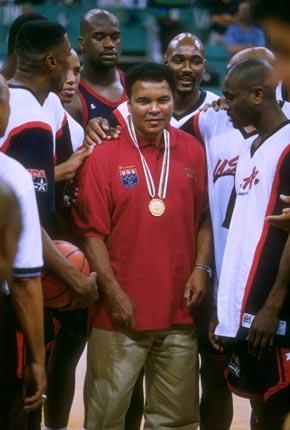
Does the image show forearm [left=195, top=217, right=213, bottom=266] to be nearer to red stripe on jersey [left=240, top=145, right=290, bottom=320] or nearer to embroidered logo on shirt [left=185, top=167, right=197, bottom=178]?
embroidered logo on shirt [left=185, top=167, right=197, bottom=178]

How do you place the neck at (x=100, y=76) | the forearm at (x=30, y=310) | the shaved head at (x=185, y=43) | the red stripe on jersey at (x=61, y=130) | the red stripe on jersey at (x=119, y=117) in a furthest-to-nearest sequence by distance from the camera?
the neck at (x=100, y=76)
the shaved head at (x=185, y=43)
the red stripe on jersey at (x=119, y=117)
the red stripe on jersey at (x=61, y=130)
the forearm at (x=30, y=310)

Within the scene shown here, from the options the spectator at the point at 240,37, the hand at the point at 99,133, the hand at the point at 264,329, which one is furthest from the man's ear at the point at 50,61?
the spectator at the point at 240,37

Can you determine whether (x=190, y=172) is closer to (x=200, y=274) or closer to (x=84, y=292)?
(x=200, y=274)

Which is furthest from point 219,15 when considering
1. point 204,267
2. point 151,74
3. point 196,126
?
point 204,267

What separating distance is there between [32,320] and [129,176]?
101 centimetres

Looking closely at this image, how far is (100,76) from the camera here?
17.8 ft

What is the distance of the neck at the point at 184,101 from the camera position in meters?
4.97

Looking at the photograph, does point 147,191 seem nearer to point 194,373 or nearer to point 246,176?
point 246,176

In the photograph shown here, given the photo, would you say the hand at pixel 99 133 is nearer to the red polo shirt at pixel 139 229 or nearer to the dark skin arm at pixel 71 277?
the red polo shirt at pixel 139 229

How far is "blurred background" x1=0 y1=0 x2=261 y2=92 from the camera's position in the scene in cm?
1251

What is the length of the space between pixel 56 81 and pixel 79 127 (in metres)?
0.52

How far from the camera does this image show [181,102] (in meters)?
4.98

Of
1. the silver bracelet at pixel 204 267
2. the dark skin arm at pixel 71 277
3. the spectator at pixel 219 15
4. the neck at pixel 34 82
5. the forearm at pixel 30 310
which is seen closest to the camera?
the forearm at pixel 30 310

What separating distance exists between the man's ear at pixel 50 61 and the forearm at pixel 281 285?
1192 mm
